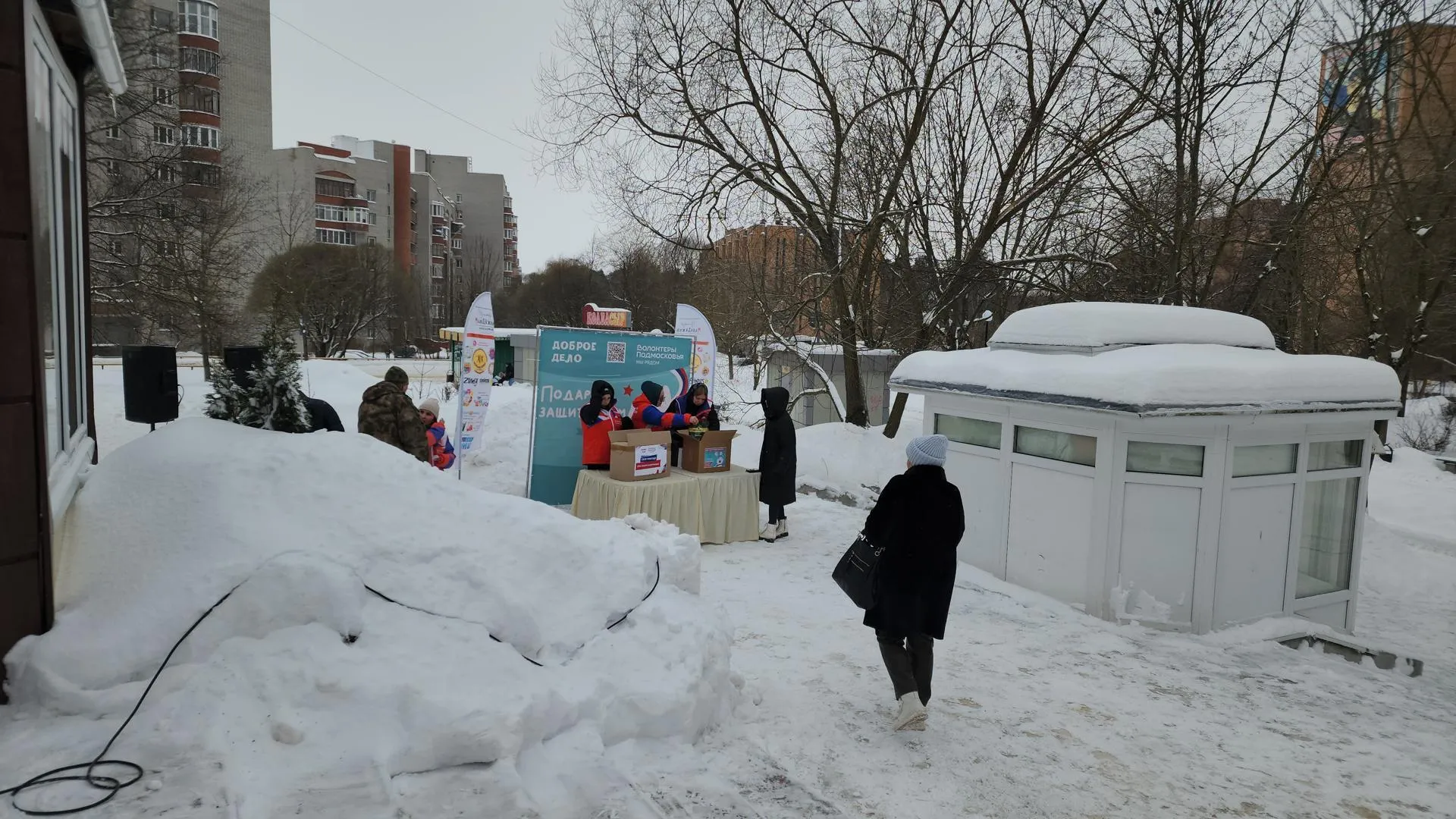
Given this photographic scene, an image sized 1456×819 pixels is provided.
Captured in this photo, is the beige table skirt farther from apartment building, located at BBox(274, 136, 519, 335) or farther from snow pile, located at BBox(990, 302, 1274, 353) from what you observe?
apartment building, located at BBox(274, 136, 519, 335)

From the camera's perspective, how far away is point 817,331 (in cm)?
1681

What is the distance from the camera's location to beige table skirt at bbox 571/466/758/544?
29.9ft

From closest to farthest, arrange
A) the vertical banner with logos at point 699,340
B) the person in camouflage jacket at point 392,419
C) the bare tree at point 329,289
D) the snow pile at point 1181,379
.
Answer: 1. the snow pile at point 1181,379
2. the person in camouflage jacket at point 392,419
3. the vertical banner with logos at point 699,340
4. the bare tree at point 329,289

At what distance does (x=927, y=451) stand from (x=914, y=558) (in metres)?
0.63

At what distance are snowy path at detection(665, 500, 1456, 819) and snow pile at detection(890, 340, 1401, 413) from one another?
78.8 inches

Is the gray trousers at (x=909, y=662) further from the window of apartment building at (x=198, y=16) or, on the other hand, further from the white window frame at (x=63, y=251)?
the window of apartment building at (x=198, y=16)

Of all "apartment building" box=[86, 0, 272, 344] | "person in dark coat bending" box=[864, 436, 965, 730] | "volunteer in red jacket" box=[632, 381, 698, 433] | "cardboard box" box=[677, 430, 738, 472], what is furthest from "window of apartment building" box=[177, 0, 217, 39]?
"person in dark coat bending" box=[864, 436, 965, 730]

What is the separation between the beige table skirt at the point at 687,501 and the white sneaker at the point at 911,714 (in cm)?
445

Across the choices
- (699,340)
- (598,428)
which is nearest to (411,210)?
(699,340)

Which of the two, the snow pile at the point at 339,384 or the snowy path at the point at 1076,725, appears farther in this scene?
the snow pile at the point at 339,384

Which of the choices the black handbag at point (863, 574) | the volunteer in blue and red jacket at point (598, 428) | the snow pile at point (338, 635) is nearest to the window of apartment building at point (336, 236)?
the volunteer in blue and red jacket at point (598, 428)

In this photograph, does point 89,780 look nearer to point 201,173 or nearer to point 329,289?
point 201,173

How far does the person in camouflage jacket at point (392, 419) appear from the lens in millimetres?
8078

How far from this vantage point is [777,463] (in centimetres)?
1021
